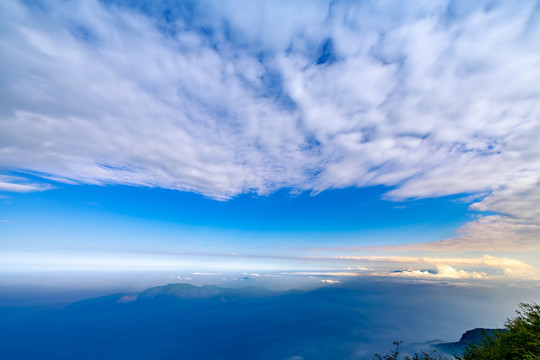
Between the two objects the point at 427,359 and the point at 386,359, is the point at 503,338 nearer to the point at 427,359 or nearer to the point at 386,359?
the point at 427,359

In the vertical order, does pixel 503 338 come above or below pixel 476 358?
above

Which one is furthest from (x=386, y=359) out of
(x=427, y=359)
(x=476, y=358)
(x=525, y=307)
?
(x=525, y=307)

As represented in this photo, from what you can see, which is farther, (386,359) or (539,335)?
(386,359)

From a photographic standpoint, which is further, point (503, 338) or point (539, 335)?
point (503, 338)

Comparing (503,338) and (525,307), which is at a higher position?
(525,307)

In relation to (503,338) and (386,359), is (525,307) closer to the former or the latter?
(503,338)

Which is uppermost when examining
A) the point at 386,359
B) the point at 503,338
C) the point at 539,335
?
the point at 539,335

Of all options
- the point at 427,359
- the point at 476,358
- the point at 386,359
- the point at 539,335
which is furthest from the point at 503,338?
the point at 386,359
